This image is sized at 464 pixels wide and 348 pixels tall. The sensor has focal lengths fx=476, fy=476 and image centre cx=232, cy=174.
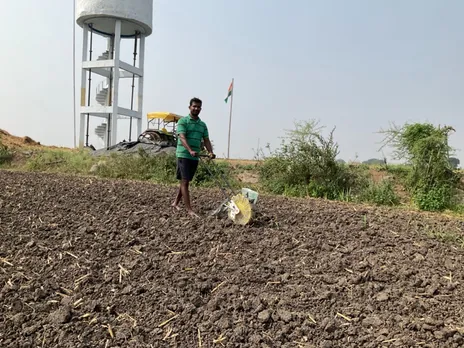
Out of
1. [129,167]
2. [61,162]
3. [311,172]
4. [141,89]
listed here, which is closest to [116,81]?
[141,89]

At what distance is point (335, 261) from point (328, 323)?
965 mm

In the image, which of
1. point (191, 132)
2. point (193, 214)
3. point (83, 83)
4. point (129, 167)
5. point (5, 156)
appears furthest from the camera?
point (83, 83)

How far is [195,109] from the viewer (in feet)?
17.2

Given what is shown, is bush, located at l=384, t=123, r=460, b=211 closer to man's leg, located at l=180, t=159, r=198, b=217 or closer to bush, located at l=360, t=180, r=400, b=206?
bush, located at l=360, t=180, r=400, b=206

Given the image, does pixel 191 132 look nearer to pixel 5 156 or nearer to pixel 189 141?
pixel 189 141

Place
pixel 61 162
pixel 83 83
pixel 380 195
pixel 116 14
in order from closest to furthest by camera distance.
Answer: pixel 380 195, pixel 61 162, pixel 116 14, pixel 83 83

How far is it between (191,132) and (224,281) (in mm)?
2264

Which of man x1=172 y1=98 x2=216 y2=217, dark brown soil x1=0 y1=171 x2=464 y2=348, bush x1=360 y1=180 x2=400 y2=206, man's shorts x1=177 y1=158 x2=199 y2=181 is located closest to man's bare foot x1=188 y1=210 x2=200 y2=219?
man x1=172 y1=98 x2=216 y2=217

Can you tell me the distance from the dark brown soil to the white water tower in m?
15.5

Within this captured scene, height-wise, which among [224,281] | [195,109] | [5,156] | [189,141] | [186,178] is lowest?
[224,281]

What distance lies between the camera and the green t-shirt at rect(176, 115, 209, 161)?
5262 millimetres

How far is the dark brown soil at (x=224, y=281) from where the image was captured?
2.83 metres

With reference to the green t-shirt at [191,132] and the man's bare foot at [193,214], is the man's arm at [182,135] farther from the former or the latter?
the man's bare foot at [193,214]

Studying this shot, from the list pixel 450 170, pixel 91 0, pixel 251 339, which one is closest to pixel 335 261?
pixel 251 339
